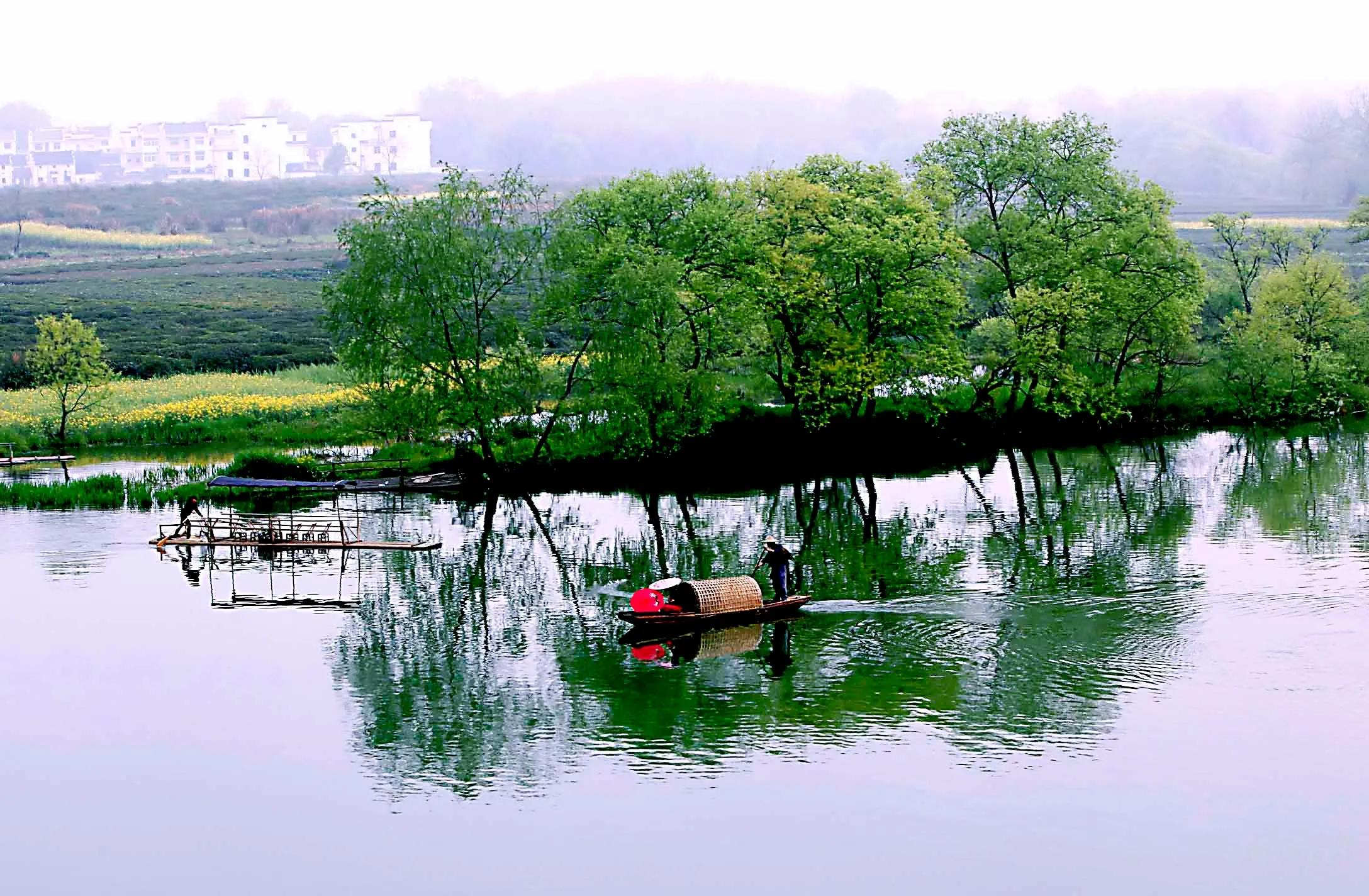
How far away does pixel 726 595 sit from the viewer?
1467 inches

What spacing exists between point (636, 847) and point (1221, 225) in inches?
3187

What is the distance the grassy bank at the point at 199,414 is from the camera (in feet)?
259

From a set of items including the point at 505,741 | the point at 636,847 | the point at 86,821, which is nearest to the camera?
the point at 636,847

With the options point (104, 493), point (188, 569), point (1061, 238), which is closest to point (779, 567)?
point (188, 569)

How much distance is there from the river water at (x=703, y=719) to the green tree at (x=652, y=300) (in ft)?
50.2

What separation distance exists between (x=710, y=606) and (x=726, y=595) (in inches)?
22.6

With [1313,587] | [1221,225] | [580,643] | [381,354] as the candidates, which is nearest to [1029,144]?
[1221,225]

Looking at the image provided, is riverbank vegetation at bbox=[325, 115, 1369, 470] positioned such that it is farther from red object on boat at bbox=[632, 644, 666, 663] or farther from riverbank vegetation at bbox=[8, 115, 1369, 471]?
red object on boat at bbox=[632, 644, 666, 663]

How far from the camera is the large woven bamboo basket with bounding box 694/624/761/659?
35562 mm

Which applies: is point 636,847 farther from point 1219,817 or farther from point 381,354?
point 381,354

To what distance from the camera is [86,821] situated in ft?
85.0

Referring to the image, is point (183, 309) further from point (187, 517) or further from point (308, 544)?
point (308, 544)

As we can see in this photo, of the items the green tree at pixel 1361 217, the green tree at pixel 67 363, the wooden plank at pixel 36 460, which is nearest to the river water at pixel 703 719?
the wooden plank at pixel 36 460

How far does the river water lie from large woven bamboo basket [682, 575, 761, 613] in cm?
88
